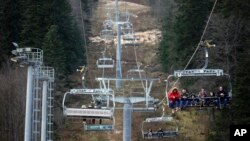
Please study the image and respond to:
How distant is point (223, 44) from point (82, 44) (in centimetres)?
2182

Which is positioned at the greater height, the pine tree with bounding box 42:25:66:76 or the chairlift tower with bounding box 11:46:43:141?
the pine tree with bounding box 42:25:66:76

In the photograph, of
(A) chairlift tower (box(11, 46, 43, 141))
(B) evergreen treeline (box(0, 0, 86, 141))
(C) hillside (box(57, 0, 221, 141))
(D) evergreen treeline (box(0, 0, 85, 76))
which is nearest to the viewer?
(A) chairlift tower (box(11, 46, 43, 141))

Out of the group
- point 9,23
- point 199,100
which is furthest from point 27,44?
point 199,100

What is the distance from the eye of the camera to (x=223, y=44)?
3250 cm

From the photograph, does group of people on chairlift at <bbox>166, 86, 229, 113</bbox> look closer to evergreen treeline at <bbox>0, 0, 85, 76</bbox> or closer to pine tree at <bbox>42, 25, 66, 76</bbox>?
pine tree at <bbox>42, 25, 66, 76</bbox>

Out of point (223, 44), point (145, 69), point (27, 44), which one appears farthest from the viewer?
point (145, 69)

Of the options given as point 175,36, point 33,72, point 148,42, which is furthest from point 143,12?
point 33,72

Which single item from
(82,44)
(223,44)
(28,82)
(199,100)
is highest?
(82,44)

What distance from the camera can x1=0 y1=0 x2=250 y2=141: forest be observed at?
29.0 metres

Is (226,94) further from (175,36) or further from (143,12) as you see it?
(143,12)

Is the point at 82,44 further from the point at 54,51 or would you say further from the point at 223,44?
the point at 223,44

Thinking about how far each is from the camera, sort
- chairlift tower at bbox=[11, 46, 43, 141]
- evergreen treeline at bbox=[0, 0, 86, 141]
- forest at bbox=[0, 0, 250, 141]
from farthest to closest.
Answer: evergreen treeline at bbox=[0, 0, 86, 141], forest at bbox=[0, 0, 250, 141], chairlift tower at bbox=[11, 46, 43, 141]

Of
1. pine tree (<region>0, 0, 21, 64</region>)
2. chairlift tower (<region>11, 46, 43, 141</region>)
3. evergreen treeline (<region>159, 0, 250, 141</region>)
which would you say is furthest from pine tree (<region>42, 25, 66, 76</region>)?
chairlift tower (<region>11, 46, 43, 141</region>)

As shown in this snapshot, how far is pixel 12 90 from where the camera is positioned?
123 feet
